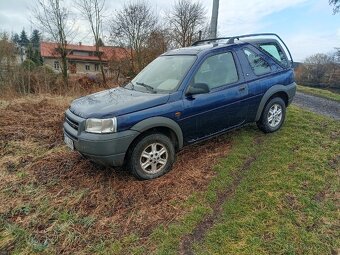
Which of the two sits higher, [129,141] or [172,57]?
[172,57]

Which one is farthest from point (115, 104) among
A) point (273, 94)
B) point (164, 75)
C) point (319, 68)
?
point (319, 68)

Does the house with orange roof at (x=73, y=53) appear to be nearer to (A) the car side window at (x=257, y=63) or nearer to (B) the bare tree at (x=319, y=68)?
(A) the car side window at (x=257, y=63)

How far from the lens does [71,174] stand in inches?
169

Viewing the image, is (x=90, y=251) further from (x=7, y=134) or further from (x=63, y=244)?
(x=7, y=134)

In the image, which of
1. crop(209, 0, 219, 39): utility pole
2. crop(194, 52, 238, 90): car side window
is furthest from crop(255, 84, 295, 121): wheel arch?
crop(209, 0, 219, 39): utility pole

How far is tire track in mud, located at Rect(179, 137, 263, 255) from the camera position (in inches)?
112

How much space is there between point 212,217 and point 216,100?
191cm

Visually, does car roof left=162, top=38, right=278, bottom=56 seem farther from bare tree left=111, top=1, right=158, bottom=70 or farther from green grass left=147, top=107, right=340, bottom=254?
bare tree left=111, top=1, right=158, bottom=70

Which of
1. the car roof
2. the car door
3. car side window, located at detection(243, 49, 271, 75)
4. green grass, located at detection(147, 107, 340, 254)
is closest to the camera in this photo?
green grass, located at detection(147, 107, 340, 254)

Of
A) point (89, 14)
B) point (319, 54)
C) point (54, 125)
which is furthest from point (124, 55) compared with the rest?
point (319, 54)

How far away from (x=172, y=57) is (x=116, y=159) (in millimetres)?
2237

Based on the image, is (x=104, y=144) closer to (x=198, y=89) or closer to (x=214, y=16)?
(x=198, y=89)

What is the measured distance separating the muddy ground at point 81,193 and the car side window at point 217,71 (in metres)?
1.20

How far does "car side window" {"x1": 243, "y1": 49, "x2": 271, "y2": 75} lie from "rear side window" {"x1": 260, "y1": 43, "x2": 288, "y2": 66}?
0.33 meters
